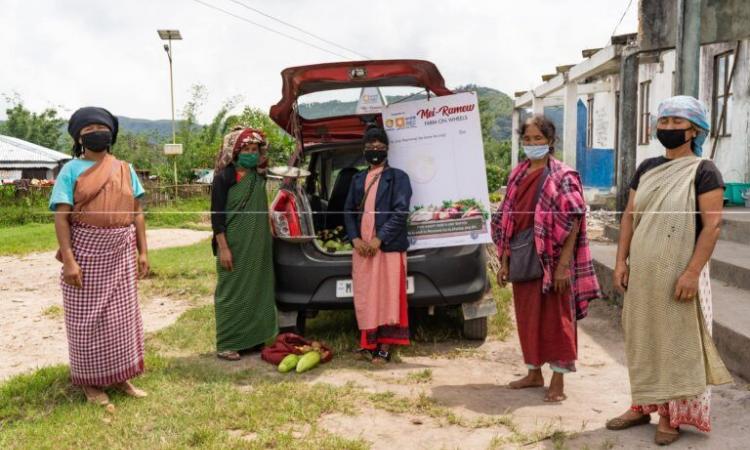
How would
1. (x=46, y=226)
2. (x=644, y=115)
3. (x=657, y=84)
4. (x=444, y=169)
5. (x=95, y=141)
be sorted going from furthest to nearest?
(x=46, y=226) → (x=644, y=115) → (x=657, y=84) → (x=444, y=169) → (x=95, y=141)

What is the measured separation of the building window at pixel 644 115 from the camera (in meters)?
15.7

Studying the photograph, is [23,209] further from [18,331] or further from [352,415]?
[352,415]

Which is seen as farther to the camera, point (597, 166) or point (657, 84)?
point (597, 166)

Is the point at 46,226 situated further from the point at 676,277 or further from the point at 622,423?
the point at 676,277

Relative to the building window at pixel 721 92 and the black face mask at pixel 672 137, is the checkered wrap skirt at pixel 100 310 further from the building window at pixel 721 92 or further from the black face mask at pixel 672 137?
the building window at pixel 721 92

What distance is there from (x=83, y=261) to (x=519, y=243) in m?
2.61

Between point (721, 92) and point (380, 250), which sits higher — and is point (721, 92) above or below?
above

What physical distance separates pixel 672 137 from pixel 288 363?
110 inches

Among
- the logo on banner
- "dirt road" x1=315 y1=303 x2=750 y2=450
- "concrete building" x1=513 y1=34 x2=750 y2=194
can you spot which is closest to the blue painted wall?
"concrete building" x1=513 y1=34 x2=750 y2=194

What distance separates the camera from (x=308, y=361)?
4707 mm

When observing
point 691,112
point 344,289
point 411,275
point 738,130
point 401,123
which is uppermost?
point 738,130

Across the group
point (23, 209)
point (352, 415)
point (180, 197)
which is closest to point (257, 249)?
point (352, 415)

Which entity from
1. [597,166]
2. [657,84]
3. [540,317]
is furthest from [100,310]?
[597,166]

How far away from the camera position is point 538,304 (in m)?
4.13
